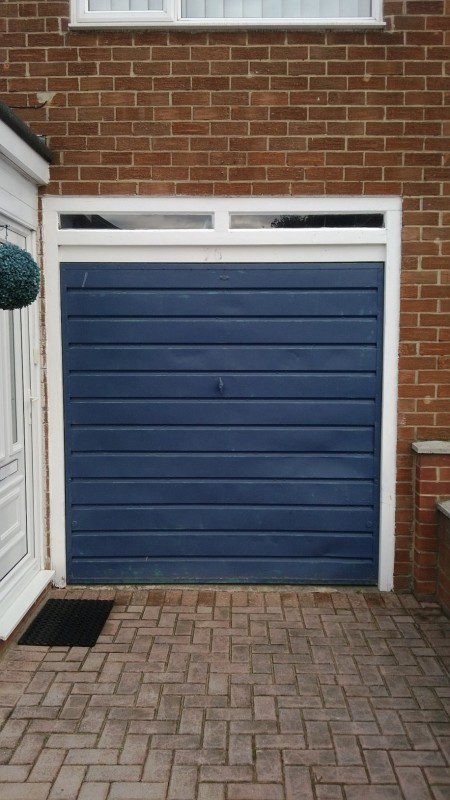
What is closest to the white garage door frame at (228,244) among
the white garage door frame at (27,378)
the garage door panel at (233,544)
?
the white garage door frame at (27,378)

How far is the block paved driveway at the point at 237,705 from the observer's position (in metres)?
2.87

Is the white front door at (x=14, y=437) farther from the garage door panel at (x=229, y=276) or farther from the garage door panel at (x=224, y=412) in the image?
the garage door panel at (x=229, y=276)

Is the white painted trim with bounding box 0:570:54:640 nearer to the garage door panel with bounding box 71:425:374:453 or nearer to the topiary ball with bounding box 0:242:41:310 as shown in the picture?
the garage door panel with bounding box 71:425:374:453

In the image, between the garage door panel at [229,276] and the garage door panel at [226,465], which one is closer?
the garage door panel at [229,276]

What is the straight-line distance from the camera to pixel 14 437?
15.1ft

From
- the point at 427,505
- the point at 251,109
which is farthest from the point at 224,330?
the point at 427,505

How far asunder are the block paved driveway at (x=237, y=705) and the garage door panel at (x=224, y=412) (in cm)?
127

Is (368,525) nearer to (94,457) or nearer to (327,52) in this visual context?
(94,457)

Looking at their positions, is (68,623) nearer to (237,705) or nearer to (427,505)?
(237,705)

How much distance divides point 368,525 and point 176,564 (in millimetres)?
1439

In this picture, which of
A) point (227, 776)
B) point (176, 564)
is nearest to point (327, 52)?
point (176, 564)

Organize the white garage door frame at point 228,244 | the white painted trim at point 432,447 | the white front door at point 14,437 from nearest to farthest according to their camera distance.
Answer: the white front door at point 14,437 < the white painted trim at point 432,447 < the white garage door frame at point 228,244

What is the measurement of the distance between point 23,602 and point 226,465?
5.41 feet

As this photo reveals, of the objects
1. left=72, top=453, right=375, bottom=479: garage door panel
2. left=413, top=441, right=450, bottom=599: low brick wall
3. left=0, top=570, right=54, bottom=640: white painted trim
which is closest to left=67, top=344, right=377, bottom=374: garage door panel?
left=72, top=453, right=375, bottom=479: garage door panel
